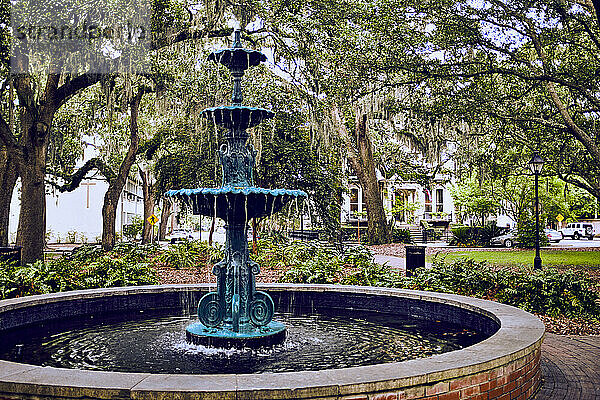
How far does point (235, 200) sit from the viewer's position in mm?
7695

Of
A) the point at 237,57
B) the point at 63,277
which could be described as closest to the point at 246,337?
the point at 237,57

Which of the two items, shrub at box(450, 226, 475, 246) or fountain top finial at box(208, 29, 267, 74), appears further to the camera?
shrub at box(450, 226, 475, 246)

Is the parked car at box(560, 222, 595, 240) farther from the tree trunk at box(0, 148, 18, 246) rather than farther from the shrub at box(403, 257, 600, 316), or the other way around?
the tree trunk at box(0, 148, 18, 246)

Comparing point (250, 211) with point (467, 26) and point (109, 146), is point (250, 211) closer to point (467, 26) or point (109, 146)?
point (467, 26)

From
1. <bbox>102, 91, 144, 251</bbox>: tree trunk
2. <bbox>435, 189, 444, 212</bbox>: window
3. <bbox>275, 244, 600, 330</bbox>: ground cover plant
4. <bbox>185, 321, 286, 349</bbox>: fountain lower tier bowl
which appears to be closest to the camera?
<bbox>185, 321, 286, 349</bbox>: fountain lower tier bowl

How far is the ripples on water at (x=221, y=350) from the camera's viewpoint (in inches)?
269

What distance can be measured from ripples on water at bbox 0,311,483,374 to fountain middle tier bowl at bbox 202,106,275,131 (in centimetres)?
302

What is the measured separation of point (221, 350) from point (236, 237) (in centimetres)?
156

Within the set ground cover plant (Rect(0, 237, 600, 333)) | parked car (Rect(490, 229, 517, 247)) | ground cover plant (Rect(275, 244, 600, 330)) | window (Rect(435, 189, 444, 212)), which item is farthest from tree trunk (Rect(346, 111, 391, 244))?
window (Rect(435, 189, 444, 212))

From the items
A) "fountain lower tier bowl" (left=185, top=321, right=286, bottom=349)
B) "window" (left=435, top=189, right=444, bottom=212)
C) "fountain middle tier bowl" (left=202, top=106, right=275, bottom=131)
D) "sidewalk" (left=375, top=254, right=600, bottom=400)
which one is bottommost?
"sidewalk" (left=375, top=254, right=600, bottom=400)

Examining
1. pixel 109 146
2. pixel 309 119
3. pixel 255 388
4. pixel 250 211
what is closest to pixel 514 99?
pixel 309 119

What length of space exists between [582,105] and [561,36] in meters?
6.30

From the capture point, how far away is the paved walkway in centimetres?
609

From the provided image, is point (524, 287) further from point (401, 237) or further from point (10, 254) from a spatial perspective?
point (401, 237)
